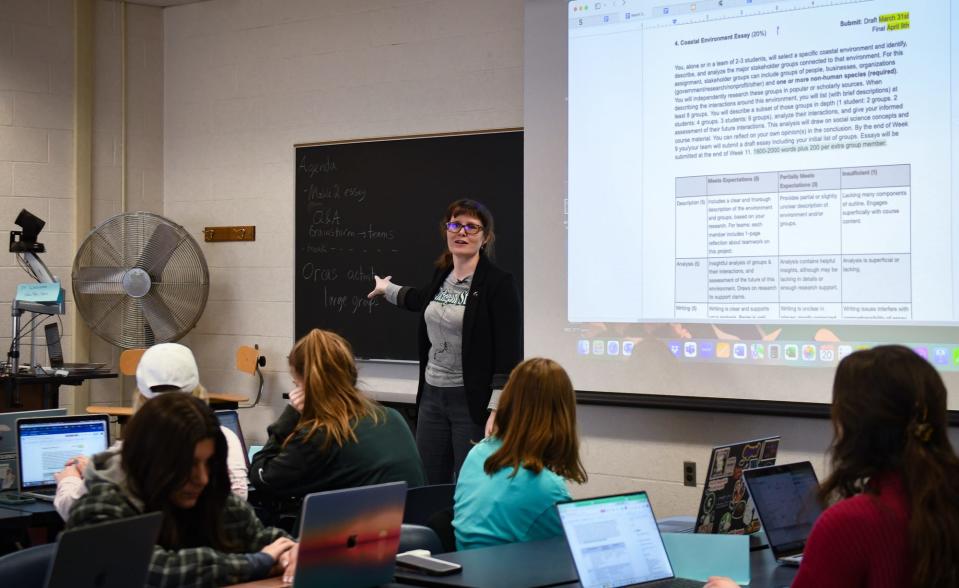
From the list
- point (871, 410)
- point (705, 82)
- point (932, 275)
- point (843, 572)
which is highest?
point (705, 82)

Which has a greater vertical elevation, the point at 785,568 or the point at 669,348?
the point at 669,348

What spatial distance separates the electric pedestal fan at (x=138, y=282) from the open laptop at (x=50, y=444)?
260 centimetres

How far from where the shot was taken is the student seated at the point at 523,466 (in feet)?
9.05

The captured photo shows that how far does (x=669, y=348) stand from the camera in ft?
14.6

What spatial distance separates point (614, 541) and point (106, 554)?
1.08 metres

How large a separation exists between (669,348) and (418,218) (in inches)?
70.5

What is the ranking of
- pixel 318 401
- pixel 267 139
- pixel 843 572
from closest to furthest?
pixel 843 572 < pixel 318 401 < pixel 267 139

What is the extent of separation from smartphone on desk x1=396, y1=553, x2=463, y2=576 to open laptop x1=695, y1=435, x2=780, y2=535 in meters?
0.71

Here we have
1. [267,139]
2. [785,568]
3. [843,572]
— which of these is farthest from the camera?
[267,139]

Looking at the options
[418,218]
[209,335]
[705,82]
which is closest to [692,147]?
[705,82]

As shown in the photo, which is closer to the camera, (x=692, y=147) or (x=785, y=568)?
(x=785, y=568)

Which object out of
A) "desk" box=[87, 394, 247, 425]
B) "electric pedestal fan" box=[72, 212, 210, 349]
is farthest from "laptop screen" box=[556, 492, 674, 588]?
"electric pedestal fan" box=[72, 212, 210, 349]

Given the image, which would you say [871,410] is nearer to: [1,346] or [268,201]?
[268,201]

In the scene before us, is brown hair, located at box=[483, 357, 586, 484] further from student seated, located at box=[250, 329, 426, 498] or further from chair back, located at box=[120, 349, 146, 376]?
chair back, located at box=[120, 349, 146, 376]
